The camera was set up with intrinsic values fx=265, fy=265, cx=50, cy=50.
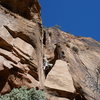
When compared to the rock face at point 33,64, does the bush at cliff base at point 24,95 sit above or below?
below

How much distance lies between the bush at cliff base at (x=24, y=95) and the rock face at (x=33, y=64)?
0.57 m

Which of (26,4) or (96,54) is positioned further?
(96,54)

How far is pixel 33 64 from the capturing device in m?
14.6

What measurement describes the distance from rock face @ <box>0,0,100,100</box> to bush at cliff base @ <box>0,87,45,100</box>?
575mm

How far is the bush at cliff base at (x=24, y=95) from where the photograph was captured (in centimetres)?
1203

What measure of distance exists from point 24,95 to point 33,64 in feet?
8.64

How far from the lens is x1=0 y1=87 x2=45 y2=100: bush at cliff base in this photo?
12.0 m

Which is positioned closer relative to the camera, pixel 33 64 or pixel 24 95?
pixel 24 95

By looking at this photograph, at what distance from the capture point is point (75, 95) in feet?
52.2

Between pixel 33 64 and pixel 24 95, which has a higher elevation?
pixel 33 64

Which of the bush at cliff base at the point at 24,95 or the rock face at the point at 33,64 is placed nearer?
the bush at cliff base at the point at 24,95

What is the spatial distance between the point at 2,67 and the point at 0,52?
85 cm

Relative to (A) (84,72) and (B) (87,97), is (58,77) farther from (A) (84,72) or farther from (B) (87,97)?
(A) (84,72)

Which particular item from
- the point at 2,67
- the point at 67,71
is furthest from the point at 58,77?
the point at 2,67
